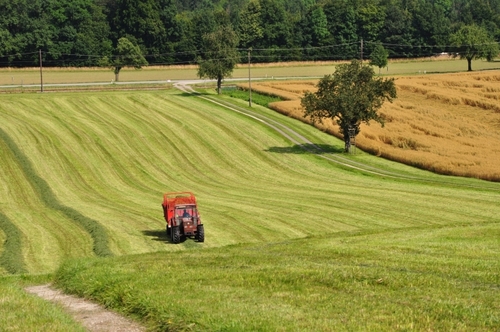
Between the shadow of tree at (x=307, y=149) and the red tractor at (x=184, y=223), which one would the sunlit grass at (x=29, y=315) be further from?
the shadow of tree at (x=307, y=149)

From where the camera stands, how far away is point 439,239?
31.5m

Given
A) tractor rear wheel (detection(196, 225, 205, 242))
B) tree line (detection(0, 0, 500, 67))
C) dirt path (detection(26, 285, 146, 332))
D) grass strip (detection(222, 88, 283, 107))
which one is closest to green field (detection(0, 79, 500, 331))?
dirt path (detection(26, 285, 146, 332))

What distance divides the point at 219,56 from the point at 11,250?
2930 inches

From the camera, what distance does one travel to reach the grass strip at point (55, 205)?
36938 millimetres

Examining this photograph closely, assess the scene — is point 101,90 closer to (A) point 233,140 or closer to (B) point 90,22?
(A) point 233,140

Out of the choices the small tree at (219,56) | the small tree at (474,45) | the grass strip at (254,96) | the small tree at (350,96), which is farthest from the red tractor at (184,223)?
the small tree at (474,45)

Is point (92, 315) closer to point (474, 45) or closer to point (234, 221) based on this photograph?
point (234, 221)

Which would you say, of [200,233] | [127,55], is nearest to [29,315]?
[200,233]

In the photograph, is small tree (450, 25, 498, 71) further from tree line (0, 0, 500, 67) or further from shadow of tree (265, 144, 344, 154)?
shadow of tree (265, 144, 344, 154)

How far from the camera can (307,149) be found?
75.5 metres

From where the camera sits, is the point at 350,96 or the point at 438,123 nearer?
the point at 350,96

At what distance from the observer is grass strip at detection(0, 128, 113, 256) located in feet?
121

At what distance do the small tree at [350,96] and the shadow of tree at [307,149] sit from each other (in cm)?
216

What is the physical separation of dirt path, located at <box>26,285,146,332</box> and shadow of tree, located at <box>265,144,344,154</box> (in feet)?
176
